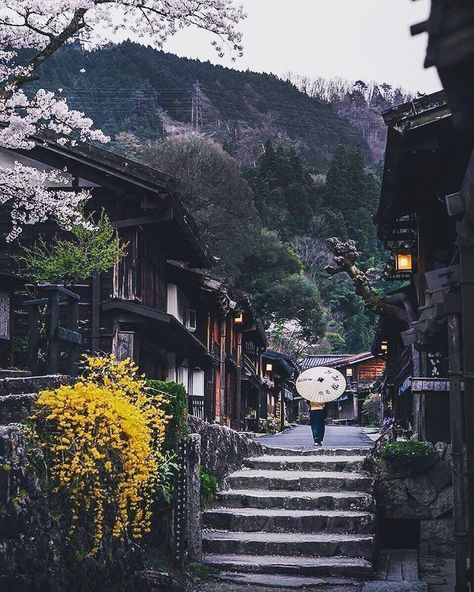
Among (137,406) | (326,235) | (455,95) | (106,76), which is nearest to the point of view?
(455,95)

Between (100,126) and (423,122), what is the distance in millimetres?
71044

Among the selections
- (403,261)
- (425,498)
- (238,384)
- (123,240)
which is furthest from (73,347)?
(238,384)

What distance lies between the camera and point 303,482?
14.5 meters

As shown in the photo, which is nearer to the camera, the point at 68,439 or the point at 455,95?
the point at 455,95

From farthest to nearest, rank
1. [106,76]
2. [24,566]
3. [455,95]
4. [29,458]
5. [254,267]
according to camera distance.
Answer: [106,76] → [254,267] → [29,458] → [24,566] → [455,95]

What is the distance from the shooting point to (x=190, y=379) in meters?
27.1

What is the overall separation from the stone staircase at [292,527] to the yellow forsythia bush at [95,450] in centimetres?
325

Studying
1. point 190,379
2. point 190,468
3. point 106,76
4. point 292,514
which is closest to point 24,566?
point 190,468

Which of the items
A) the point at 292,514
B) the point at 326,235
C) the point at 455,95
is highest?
the point at 326,235

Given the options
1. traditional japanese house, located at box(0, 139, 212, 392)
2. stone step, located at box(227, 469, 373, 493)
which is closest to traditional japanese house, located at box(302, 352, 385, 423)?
traditional japanese house, located at box(0, 139, 212, 392)

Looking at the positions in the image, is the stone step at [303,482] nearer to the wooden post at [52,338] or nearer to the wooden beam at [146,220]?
the wooden post at [52,338]

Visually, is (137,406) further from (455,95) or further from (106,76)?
(106,76)

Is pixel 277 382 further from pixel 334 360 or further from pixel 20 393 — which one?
pixel 20 393

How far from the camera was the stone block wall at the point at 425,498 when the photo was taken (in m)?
13.1
